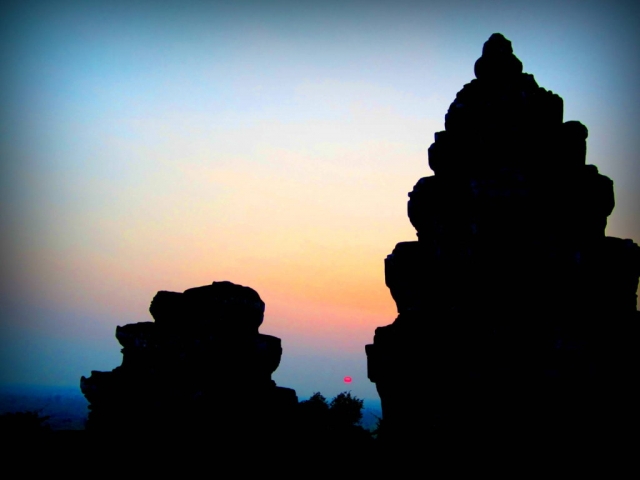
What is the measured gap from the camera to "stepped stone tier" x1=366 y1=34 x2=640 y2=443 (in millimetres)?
37562

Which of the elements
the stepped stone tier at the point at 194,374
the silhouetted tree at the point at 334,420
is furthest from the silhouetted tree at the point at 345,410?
the stepped stone tier at the point at 194,374

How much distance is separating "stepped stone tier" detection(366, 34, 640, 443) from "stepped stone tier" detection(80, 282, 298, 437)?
11.9 metres

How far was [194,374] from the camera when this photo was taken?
134ft

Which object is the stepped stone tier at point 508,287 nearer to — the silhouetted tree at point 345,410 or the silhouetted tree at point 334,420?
the silhouetted tree at point 334,420

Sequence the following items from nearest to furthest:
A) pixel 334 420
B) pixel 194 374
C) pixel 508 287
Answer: pixel 194 374, pixel 508 287, pixel 334 420

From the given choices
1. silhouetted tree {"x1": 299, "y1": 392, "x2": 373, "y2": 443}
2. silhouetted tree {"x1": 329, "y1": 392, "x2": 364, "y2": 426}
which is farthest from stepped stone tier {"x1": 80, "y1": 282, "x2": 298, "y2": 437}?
silhouetted tree {"x1": 329, "y1": 392, "x2": 364, "y2": 426}

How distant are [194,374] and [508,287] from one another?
97.3ft

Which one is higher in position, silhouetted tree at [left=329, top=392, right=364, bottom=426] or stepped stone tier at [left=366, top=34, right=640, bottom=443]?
stepped stone tier at [left=366, top=34, right=640, bottom=443]

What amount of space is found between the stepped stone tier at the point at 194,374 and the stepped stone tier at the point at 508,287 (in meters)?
11.9

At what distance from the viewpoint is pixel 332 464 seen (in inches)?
1720

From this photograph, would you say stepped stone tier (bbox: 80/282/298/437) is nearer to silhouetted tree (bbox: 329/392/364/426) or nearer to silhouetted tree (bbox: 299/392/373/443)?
silhouetted tree (bbox: 299/392/373/443)

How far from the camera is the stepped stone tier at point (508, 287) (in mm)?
37562

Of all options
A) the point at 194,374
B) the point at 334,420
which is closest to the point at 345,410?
the point at 334,420

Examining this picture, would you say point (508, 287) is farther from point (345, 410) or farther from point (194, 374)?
point (345, 410)
